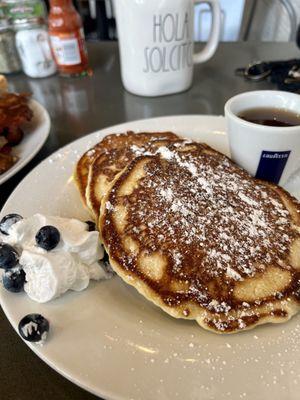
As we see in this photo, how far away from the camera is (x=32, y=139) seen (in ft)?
4.50

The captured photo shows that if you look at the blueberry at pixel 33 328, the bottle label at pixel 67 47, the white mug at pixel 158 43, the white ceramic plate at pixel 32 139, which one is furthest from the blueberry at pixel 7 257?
the bottle label at pixel 67 47

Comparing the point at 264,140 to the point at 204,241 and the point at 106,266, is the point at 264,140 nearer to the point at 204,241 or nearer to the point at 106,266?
the point at 204,241

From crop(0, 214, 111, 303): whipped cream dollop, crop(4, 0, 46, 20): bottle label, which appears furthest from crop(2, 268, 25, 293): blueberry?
crop(4, 0, 46, 20): bottle label

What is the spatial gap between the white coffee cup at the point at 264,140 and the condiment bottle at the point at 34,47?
1.25 meters

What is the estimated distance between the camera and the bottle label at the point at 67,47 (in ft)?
5.88

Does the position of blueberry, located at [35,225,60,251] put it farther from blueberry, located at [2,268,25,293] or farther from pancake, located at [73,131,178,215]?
pancake, located at [73,131,178,215]

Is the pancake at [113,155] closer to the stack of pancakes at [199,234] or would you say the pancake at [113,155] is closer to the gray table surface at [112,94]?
the stack of pancakes at [199,234]

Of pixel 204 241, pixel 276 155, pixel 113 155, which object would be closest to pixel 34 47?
pixel 113 155

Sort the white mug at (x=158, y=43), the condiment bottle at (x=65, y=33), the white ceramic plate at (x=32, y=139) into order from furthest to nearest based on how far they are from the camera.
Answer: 1. the condiment bottle at (x=65, y=33)
2. the white mug at (x=158, y=43)
3. the white ceramic plate at (x=32, y=139)

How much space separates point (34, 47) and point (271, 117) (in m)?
1.37

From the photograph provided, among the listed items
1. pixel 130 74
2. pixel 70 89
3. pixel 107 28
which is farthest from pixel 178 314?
pixel 107 28

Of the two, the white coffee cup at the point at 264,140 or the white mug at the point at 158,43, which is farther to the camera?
the white mug at the point at 158,43

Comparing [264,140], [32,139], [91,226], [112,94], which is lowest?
[112,94]

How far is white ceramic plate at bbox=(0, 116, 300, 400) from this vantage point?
2.00 ft
